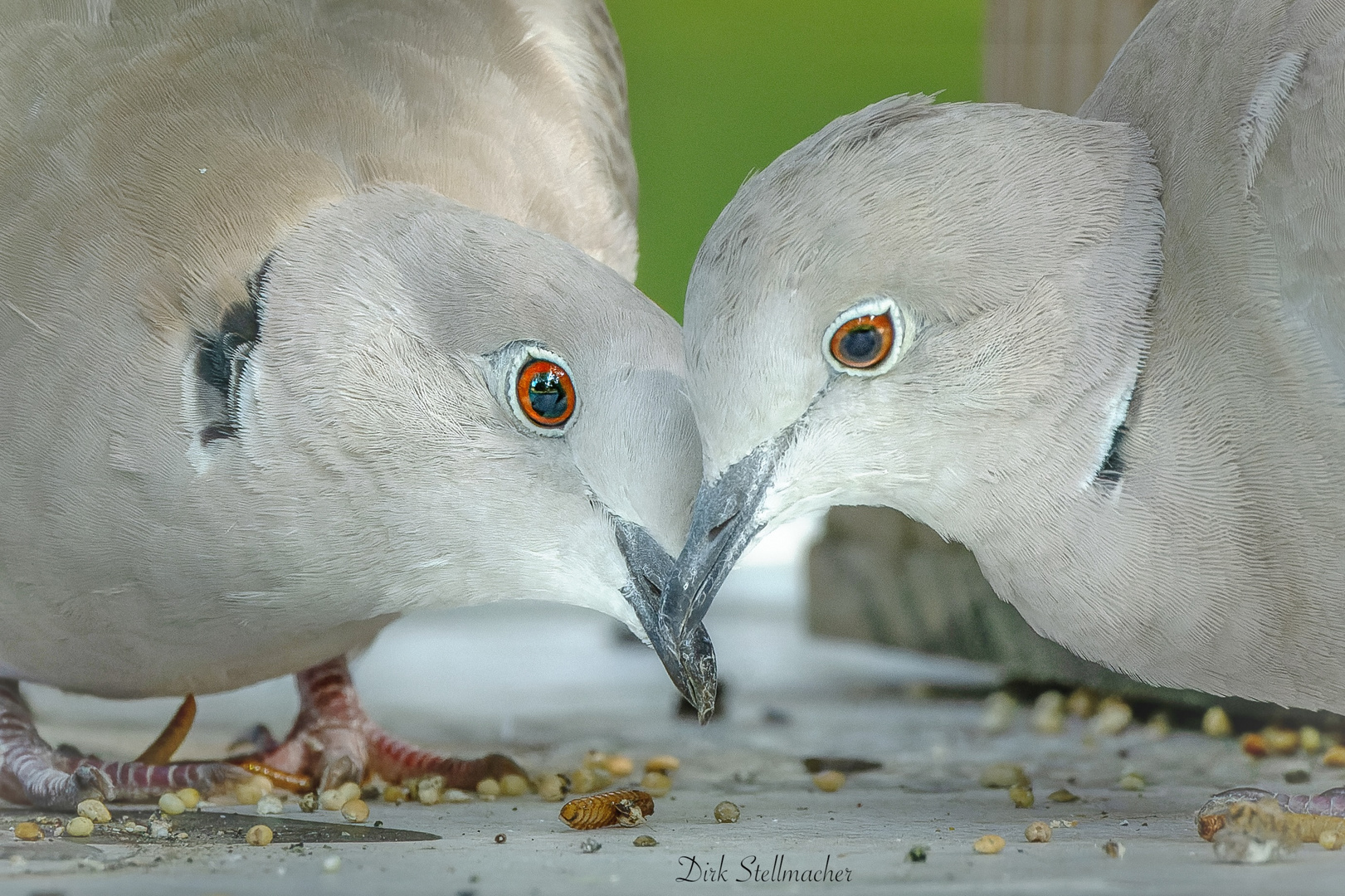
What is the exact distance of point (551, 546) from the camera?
8.16 ft

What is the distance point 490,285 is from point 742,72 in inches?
225

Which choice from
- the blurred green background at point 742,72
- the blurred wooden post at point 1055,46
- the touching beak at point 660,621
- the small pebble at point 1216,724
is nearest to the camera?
the touching beak at point 660,621

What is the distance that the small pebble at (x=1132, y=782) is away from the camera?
3.09m

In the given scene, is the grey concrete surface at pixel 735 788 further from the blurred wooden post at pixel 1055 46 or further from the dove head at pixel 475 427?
the blurred wooden post at pixel 1055 46

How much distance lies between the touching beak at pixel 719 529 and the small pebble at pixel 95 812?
1159mm

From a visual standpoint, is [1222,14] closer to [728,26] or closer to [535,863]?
[535,863]

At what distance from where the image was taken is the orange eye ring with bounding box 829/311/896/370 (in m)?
2.22

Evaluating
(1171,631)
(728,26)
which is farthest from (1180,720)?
(728,26)

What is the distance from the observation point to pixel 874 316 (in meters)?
2.22

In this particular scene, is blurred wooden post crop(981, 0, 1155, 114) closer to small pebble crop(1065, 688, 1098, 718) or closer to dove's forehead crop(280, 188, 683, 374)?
small pebble crop(1065, 688, 1098, 718)

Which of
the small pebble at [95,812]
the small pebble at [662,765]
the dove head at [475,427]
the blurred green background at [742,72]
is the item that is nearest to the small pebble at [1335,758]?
the small pebble at [662,765]

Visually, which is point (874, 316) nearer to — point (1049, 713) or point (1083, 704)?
point (1049, 713)

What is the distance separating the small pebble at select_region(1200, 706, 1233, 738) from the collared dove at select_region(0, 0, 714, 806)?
6.46 ft

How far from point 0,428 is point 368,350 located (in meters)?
0.72
